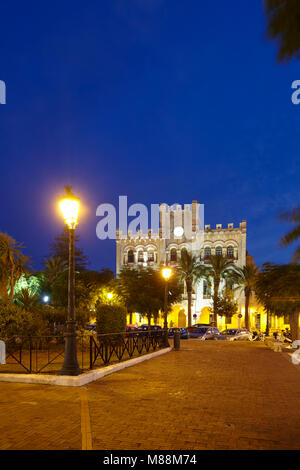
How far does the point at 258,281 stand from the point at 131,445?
56.5 feet

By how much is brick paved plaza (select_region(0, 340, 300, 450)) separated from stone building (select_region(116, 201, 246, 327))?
44.9 m

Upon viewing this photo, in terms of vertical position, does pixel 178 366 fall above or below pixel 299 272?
below

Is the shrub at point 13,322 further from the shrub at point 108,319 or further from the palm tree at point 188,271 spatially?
the palm tree at point 188,271

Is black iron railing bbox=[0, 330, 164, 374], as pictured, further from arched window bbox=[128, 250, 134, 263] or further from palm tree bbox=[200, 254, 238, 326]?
arched window bbox=[128, 250, 134, 263]

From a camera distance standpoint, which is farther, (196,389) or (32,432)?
(196,389)

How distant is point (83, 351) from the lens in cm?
1748

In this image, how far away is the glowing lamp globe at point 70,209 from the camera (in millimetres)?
10328

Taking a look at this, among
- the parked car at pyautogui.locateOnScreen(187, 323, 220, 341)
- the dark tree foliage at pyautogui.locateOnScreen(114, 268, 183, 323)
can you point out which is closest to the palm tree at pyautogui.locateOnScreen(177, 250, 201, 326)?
the dark tree foliage at pyautogui.locateOnScreen(114, 268, 183, 323)

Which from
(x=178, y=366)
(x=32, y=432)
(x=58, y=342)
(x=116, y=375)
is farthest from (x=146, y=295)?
(x=32, y=432)

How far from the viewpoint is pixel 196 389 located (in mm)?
9117

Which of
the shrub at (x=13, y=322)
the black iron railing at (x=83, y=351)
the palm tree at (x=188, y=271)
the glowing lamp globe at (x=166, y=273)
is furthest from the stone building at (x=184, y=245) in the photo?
the shrub at (x=13, y=322)

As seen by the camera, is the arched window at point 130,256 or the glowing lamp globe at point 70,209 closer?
the glowing lamp globe at point 70,209

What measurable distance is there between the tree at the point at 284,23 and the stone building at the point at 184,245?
172ft
